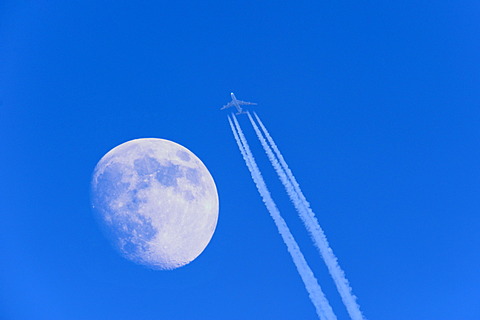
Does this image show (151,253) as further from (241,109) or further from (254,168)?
(241,109)

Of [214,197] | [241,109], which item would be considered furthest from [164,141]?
[241,109]

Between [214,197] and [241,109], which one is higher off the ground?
[241,109]

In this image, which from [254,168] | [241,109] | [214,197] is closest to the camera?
[214,197]

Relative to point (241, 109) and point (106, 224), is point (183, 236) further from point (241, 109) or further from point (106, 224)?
point (241, 109)

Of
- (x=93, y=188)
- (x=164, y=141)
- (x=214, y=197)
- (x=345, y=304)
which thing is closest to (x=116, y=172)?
(x=93, y=188)

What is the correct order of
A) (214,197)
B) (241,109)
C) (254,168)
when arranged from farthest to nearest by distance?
(241,109), (254,168), (214,197)

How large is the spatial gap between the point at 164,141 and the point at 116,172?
6.42 meters

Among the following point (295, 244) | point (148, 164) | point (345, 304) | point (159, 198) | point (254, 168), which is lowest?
point (345, 304)

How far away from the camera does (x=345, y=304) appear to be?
40594mm

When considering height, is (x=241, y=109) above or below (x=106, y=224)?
above

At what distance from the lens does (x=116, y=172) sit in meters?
41.0

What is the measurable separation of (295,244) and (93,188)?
67.5 feet

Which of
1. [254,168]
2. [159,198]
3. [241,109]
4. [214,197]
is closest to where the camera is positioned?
[159,198]

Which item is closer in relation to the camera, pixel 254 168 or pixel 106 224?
pixel 106 224
